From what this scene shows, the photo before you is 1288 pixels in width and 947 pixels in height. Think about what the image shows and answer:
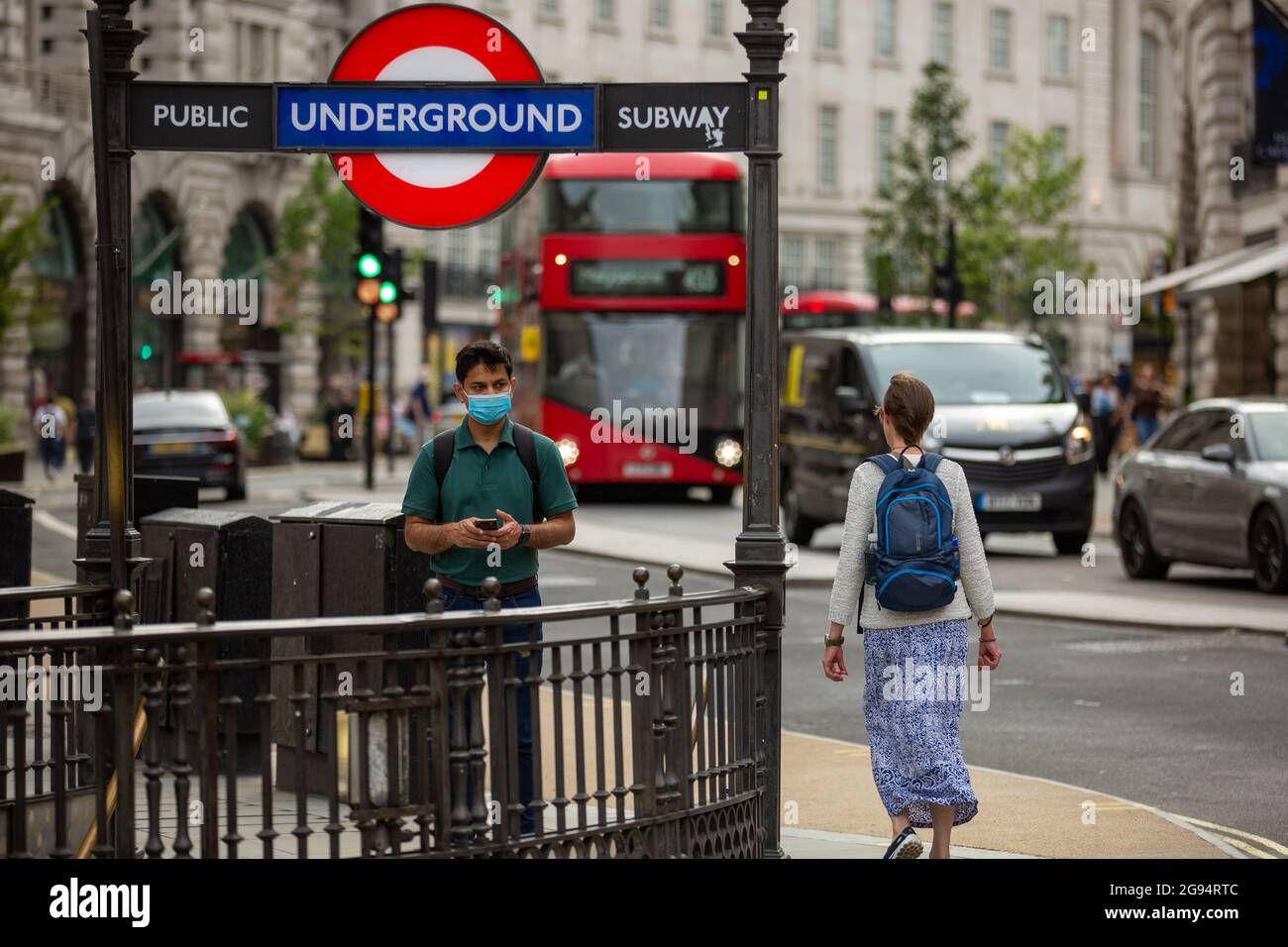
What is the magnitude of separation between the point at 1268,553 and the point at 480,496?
11.5 metres

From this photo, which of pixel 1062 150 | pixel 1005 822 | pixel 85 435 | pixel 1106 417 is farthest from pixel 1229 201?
pixel 1062 150

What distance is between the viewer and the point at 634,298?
28.8 m

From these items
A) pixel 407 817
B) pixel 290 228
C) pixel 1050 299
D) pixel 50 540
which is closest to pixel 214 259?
pixel 290 228

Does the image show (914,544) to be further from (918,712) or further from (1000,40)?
(1000,40)

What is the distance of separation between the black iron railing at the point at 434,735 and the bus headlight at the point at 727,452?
73.1 ft

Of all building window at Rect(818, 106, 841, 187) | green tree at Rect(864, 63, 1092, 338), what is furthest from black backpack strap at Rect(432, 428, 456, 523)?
building window at Rect(818, 106, 841, 187)

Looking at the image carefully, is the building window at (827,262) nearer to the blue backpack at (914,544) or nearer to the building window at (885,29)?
the building window at (885,29)

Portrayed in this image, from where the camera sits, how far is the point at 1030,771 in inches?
404

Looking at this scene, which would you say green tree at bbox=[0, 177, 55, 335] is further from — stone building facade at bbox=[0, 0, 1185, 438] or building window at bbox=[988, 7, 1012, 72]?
building window at bbox=[988, 7, 1012, 72]

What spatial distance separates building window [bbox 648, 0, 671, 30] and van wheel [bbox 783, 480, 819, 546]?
168 ft

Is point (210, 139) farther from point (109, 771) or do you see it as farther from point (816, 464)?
point (816, 464)

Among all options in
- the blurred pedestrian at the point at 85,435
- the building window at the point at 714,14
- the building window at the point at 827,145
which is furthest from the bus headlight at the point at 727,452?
the building window at the point at 827,145

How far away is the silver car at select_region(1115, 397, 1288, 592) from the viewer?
17641 millimetres
